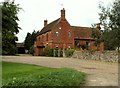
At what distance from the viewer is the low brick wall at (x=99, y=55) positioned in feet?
126

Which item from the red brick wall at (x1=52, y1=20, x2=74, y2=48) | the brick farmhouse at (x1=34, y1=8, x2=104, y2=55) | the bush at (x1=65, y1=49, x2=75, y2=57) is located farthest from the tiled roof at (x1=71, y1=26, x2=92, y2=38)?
the bush at (x1=65, y1=49, x2=75, y2=57)

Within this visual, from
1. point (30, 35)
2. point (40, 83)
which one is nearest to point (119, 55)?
point (40, 83)

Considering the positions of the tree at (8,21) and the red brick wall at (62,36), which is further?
the red brick wall at (62,36)

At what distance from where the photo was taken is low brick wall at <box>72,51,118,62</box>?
38.5m

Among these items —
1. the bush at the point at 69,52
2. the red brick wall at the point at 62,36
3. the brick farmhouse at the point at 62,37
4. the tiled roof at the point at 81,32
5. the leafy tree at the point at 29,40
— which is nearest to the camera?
the bush at the point at 69,52

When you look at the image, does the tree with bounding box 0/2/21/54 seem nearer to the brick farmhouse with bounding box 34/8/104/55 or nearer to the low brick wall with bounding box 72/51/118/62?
the low brick wall with bounding box 72/51/118/62

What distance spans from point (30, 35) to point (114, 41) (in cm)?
7111

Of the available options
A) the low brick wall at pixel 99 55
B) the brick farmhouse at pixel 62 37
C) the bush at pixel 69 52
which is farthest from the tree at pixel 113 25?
the brick farmhouse at pixel 62 37

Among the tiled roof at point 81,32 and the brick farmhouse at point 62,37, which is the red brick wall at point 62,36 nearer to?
the brick farmhouse at point 62,37

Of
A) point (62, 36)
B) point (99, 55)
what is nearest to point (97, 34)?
point (99, 55)

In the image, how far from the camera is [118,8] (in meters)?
35.4

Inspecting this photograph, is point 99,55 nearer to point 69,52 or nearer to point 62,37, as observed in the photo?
point 69,52

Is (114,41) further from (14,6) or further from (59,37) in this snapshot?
(59,37)

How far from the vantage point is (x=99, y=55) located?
4272 centimetres
